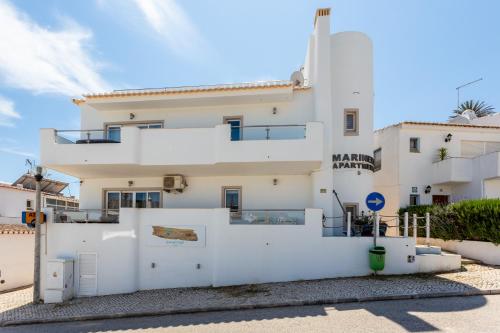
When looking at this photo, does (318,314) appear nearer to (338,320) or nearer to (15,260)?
(338,320)

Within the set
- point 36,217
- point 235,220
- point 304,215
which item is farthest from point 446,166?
point 36,217

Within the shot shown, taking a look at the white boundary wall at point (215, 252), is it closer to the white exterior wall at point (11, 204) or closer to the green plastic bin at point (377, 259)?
the green plastic bin at point (377, 259)

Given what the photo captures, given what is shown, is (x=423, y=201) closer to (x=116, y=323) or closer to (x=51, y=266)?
(x=116, y=323)

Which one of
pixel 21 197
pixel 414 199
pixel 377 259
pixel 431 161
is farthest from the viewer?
pixel 21 197

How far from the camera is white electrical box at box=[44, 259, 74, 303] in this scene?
431 inches

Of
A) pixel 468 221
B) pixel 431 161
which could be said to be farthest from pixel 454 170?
pixel 468 221

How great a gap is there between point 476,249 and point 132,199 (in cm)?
1519

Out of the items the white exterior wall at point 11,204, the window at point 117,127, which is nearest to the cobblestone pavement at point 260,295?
the window at point 117,127

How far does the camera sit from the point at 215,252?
11.3m

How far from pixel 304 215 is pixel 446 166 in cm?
1145

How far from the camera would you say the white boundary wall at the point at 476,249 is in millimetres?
11734

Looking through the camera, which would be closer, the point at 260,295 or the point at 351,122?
the point at 260,295

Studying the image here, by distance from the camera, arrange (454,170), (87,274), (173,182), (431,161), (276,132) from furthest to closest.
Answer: (431,161) → (454,170) → (173,182) → (276,132) → (87,274)

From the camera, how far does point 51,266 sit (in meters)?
11.1
